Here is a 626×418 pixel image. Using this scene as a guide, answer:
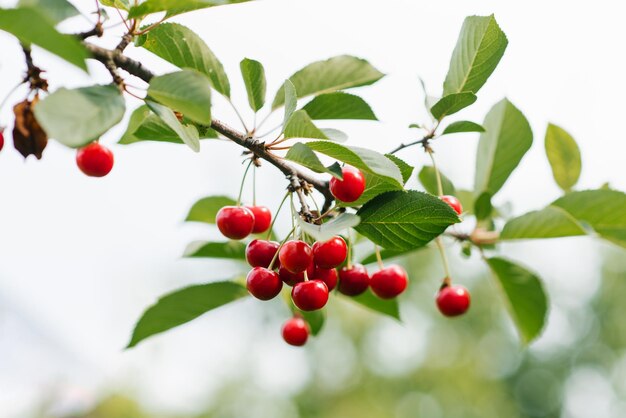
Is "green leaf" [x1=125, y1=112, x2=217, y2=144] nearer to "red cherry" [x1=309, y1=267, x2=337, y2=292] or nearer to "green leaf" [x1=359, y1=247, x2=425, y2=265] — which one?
"red cherry" [x1=309, y1=267, x2=337, y2=292]

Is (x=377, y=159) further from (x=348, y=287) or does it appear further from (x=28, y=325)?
(x=28, y=325)

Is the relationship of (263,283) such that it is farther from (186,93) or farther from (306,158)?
(186,93)

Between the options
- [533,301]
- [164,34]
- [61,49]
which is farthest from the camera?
[533,301]

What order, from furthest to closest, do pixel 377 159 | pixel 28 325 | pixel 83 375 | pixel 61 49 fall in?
pixel 28 325 < pixel 83 375 < pixel 377 159 < pixel 61 49

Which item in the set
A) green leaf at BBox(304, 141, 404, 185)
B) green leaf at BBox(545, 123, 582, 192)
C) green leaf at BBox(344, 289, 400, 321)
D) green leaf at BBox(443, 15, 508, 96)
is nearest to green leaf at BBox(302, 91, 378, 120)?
green leaf at BBox(443, 15, 508, 96)

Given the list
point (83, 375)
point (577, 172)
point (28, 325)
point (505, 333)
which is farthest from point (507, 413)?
point (577, 172)

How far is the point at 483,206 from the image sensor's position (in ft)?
5.42

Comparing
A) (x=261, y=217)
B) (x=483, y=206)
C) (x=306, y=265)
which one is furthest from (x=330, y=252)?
(x=483, y=206)

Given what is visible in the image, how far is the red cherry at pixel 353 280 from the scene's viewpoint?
1389 mm

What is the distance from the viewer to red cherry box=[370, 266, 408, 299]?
4.69 ft

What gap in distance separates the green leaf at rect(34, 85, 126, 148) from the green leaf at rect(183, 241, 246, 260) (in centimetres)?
73

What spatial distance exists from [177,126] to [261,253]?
38 centimetres

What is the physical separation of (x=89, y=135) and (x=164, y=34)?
0.46m

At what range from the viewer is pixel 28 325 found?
87.4 ft
